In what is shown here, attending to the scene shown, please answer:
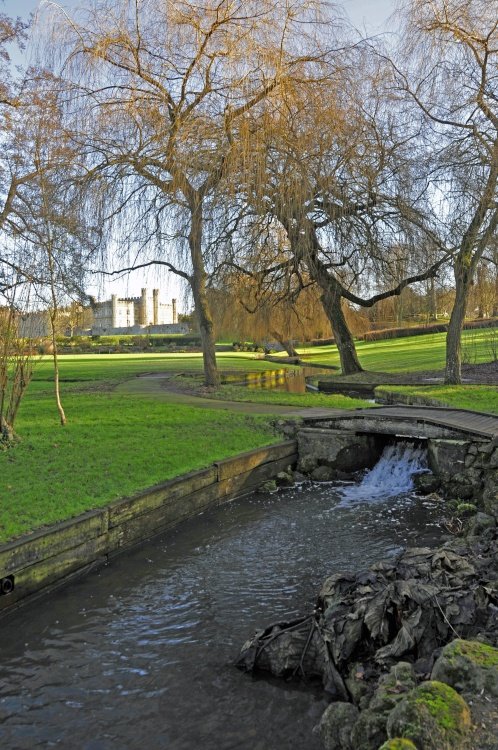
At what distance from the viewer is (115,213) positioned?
11484 millimetres

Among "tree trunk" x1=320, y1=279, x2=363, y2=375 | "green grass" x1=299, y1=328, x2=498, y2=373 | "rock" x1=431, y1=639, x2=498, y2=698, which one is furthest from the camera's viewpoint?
"green grass" x1=299, y1=328, x2=498, y2=373

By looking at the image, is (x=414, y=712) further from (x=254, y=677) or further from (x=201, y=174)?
(x=201, y=174)

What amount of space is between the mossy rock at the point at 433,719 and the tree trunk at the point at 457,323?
13.7 meters

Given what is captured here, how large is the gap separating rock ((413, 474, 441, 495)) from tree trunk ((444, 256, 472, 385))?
7714 millimetres

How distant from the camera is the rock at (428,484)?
9250mm

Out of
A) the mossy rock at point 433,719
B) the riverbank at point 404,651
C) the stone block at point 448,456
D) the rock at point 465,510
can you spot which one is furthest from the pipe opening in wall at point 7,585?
the stone block at point 448,456

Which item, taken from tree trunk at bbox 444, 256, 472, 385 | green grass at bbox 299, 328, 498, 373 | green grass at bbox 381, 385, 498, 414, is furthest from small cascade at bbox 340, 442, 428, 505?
green grass at bbox 299, 328, 498, 373

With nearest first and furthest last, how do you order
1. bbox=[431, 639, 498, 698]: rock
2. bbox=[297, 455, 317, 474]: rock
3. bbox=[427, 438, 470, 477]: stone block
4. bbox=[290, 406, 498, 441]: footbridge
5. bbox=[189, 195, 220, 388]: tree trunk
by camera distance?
bbox=[431, 639, 498, 698]: rock, bbox=[427, 438, 470, 477]: stone block, bbox=[290, 406, 498, 441]: footbridge, bbox=[297, 455, 317, 474]: rock, bbox=[189, 195, 220, 388]: tree trunk

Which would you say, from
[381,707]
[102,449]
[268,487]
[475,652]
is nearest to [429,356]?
[268,487]

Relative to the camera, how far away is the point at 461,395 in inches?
565

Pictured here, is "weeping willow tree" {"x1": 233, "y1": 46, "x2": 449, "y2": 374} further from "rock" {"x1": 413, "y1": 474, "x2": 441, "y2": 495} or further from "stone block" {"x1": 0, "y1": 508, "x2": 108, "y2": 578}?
"stone block" {"x1": 0, "y1": 508, "x2": 108, "y2": 578}

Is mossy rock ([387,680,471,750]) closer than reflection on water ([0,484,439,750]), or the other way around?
mossy rock ([387,680,471,750])

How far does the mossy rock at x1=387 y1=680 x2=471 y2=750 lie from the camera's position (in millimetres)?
2875

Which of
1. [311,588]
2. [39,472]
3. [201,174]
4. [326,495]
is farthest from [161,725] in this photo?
[201,174]
